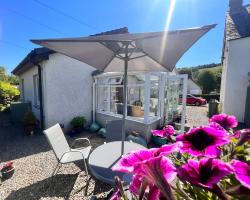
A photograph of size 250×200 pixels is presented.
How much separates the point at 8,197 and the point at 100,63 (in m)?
3.57

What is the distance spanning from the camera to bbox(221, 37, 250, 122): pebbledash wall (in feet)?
34.7

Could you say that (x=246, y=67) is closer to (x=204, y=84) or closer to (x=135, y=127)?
(x=135, y=127)

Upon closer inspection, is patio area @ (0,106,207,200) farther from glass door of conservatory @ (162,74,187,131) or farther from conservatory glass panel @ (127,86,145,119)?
glass door of conservatory @ (162,74,187,131)

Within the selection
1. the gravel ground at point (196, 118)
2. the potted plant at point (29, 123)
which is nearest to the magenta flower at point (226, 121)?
the potted plant at point (29, 123)

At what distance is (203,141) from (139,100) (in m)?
8.76

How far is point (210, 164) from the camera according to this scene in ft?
1.61

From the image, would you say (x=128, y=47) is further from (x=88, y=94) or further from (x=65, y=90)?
(x=88, y=94)

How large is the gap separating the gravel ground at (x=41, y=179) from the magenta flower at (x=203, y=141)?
7.32 ft

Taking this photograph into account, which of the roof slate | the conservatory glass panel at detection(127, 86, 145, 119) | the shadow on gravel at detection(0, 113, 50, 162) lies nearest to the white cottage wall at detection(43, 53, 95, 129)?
the shadow on gravel at detection(0, 113, 50, 162)

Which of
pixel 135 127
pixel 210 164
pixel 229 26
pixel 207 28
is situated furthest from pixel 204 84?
pixel 210 164

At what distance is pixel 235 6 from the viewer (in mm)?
13703

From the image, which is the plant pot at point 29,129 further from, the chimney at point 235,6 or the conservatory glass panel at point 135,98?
the chimney at point 235,6

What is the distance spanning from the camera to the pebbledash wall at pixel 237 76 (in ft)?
34.7

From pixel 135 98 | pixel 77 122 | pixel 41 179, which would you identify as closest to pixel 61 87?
pixel 77 122
